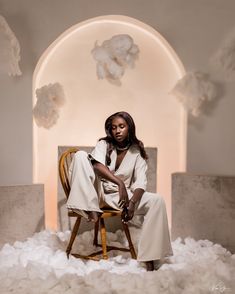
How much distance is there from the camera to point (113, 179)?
303cm

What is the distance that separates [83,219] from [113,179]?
1.04m

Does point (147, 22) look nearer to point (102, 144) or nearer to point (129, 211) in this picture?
point (102, 144)

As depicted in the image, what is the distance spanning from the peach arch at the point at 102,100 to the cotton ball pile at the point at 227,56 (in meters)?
0.51

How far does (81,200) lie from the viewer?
294 centimetres

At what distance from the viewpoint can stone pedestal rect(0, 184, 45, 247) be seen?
364 centimetres

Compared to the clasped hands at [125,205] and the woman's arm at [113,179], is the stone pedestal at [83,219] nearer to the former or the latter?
the woman's arm at [113,179]

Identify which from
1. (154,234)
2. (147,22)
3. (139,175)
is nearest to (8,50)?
(147,22)

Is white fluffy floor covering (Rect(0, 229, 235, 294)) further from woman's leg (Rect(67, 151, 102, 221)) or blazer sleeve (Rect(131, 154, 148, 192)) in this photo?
blazer sleeve (Rect(131, 154, 148, 192))

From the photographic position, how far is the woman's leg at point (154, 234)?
288 centimetres

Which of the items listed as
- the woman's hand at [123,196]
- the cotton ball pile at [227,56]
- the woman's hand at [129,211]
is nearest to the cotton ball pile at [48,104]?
the woman's hand at [123,196]

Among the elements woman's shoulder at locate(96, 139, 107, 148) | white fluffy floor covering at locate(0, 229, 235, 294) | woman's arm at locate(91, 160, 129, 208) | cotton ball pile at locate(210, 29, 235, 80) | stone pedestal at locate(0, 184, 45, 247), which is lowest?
white fluffy floor covering at locate(0, 229, 235, 294)

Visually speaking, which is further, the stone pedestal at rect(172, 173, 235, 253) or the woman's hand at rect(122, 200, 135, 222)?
the stone pedestal at rect(172, 173, 235, 253)

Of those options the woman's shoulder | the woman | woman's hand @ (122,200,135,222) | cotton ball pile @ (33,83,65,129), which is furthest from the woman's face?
cotton ball pile @ (33,83,65,129)

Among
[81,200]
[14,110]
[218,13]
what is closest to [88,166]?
[81,200]
